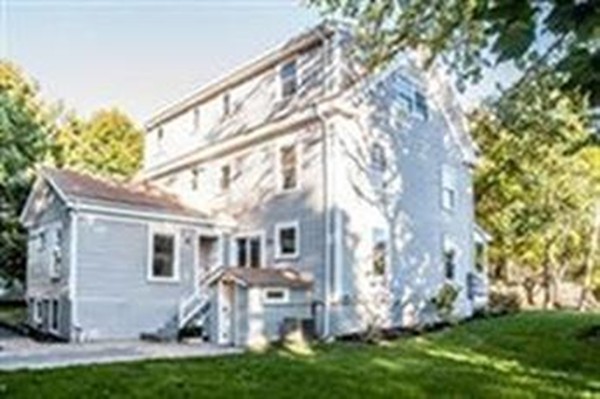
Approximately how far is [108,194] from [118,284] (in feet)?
8.52

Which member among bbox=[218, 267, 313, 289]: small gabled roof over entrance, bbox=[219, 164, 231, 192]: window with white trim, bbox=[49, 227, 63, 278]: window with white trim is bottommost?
bbox=[218, 267, 313, 289]: small gabled roof over entrance

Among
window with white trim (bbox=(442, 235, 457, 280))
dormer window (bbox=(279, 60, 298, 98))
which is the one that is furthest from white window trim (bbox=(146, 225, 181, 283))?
window with white trim (bbox=(442, 235, 457, 280))

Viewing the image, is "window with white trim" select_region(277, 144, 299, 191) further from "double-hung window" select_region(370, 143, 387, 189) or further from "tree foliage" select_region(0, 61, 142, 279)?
"tree foliage" select_region(0, 61, 142, 279)

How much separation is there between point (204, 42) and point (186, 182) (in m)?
5.80

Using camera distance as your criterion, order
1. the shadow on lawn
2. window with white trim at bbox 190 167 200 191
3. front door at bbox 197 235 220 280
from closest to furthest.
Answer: the shadow on lawn < front door at bbox 197 235 220 280 < window with white trim at bbox 190 167 200 191

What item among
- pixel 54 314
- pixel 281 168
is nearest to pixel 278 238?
pixel 281 168

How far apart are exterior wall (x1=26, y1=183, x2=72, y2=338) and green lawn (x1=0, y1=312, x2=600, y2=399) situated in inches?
335

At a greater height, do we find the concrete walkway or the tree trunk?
the tree trunk

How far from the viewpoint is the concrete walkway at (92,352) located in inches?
591

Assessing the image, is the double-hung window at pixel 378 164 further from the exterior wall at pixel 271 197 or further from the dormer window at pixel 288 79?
the dormer window at pixel 288 79

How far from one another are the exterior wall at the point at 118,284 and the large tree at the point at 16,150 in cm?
443

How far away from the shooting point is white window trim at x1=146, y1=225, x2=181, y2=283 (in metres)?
23.0

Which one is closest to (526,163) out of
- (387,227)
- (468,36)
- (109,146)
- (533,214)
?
(533,214)

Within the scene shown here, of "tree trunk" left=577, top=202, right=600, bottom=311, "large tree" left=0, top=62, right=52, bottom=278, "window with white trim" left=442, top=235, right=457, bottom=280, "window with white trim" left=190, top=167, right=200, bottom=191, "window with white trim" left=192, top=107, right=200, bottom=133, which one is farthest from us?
"tree trunk" left=577, top=202, right=600, bottom=311
